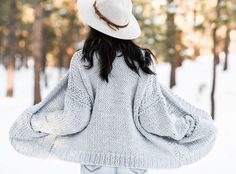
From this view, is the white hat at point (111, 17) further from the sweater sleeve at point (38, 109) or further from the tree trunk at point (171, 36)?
the tree trunk at point (171, 36)

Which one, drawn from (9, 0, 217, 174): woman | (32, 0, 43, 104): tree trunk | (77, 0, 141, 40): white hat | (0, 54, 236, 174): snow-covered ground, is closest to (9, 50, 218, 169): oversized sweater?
(9, 0, 217, 174): woman

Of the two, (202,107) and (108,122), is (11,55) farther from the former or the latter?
(108,122)

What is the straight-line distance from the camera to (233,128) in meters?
14.0

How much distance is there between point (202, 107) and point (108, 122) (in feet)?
59.7

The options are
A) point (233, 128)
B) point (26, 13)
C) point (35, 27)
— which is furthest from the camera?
point (26, 13)

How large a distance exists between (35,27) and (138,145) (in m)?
13.7

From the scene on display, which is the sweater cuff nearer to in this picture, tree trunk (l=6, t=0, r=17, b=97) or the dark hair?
the dark hair

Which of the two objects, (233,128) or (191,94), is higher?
(233,128)

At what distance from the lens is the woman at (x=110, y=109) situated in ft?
10.9

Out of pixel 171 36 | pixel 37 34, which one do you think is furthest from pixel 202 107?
pixel 37 34

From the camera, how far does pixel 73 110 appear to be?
331 centimetres

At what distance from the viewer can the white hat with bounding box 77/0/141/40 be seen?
3330mm

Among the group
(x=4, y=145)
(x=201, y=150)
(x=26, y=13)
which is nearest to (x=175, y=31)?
(x=4, y=145)

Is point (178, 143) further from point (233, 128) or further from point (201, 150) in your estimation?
point (233, 128)
